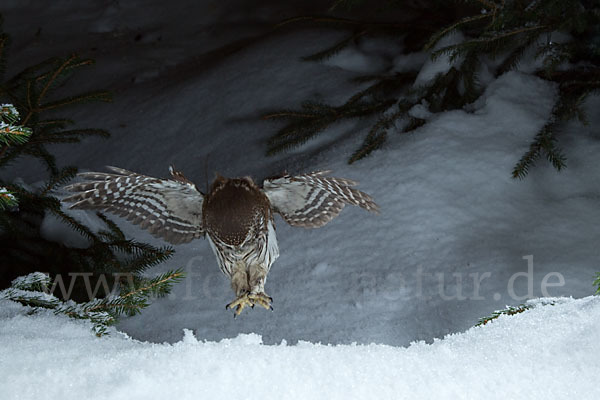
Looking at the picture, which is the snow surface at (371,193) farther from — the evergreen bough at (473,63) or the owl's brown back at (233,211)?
the owl's brown back at (233,211)

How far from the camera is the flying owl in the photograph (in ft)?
5.51

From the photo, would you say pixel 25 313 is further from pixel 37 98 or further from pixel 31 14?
pixel 31 14

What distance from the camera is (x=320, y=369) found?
121 cm

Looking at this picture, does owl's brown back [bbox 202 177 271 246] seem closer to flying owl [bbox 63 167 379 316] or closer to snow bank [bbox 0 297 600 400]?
flying owl [bbox 63 167 379 316]

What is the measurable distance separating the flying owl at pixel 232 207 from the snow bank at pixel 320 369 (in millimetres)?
408

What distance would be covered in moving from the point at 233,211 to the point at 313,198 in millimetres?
445

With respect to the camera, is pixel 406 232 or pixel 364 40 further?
pixel 364 40

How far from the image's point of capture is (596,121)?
297 centimetres

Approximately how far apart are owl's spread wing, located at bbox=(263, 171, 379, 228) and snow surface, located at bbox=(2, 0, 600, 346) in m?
0.61

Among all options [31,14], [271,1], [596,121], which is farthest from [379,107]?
[31,14]

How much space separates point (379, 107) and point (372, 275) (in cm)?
122

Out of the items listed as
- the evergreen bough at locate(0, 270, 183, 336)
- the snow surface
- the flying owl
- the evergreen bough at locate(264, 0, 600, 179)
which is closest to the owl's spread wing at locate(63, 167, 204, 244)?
the flying owl

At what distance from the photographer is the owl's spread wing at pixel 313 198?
1904 millimetres

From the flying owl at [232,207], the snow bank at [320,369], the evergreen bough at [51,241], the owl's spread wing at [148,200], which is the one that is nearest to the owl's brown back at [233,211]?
the flying owl at [232,207]
